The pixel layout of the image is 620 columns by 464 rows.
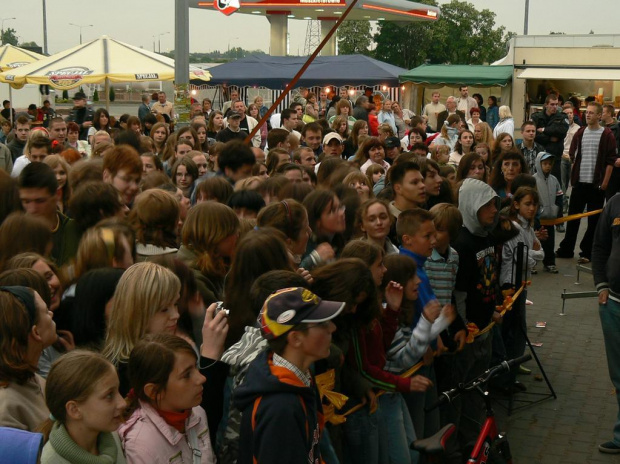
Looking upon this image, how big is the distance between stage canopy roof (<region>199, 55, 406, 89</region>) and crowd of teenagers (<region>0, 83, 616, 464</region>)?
21619 mm

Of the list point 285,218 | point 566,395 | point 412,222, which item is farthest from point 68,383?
point 566,395

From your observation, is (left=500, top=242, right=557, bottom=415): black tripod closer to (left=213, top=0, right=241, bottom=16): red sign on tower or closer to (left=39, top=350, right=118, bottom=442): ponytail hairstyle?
(left=39, top=350, right=118, bottom=442): ponytail hairstyle

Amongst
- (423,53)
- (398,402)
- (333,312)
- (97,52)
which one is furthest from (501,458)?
(423,53)

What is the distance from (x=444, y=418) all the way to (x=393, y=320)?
1.50 metres

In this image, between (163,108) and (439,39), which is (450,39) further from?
(163,108)

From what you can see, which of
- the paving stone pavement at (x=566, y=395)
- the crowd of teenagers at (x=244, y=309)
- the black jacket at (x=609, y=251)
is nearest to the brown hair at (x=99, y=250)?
the crowd of teenagers at (x=244, y=309)

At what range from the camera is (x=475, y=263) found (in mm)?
6578

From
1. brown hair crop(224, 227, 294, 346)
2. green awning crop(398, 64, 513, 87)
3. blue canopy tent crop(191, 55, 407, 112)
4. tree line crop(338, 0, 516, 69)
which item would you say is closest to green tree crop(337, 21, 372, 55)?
tree line crop(338, 0, 516, 69)

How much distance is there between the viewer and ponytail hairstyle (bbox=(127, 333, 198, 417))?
11.0ft

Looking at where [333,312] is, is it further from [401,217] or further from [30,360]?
[401,217]

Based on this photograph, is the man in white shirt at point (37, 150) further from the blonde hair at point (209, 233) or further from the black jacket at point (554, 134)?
the black jacket at point (554, 134)

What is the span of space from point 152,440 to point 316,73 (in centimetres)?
2834

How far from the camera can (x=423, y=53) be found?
248 feet

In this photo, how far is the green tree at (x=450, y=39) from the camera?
7388 centimetres
